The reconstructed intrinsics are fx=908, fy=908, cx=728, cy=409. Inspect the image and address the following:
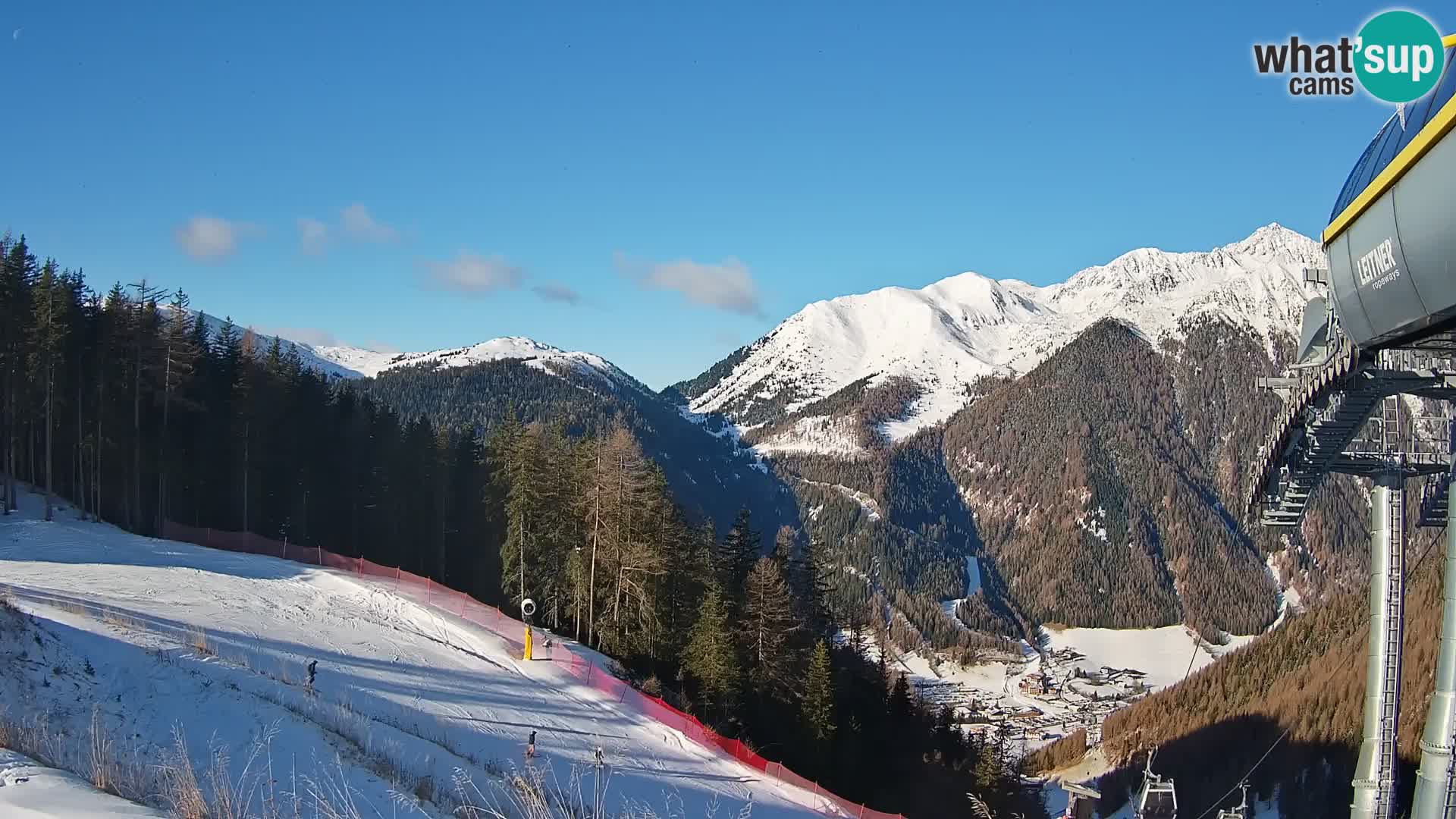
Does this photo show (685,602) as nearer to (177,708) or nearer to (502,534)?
(502,534)

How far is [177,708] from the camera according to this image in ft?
39.1

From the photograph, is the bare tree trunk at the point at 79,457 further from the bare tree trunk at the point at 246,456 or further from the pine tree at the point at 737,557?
the pine tree at the point at 737,557

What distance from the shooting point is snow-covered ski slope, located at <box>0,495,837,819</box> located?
36.2 feet

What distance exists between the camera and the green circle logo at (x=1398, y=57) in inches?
375

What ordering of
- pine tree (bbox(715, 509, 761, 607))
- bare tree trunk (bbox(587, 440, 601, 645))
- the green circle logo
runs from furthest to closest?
pine tree (bbox(715, 509, 761, 607)), bare tree trunk (bbox(587, 440, 601, 645)), the green circle logo

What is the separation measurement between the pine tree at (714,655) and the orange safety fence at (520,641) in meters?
4.38

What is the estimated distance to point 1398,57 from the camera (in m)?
9.72

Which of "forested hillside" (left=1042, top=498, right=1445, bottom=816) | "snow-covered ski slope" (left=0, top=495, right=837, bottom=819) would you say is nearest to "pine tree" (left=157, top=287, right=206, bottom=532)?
"snow-covered ski slope" (left=0, top=495, right=837, bottom=819)

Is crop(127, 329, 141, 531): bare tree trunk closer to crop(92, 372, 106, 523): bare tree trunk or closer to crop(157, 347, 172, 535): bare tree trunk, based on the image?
crop(157, 347, 172, 535): bare tree trunk

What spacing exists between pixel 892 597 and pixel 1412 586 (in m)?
132

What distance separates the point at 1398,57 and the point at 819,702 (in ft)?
87.2

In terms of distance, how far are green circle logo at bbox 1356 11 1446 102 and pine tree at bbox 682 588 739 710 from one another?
79.8ft

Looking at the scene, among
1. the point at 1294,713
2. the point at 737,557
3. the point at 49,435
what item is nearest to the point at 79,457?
the point at 49,435

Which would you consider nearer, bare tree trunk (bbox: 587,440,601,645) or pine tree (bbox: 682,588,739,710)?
pine tree (bbox: 682,588,739,710)
